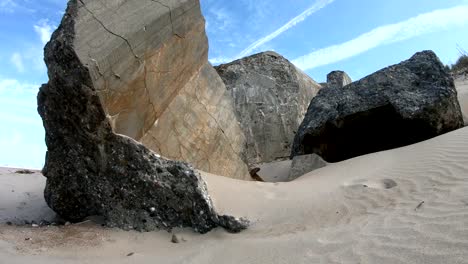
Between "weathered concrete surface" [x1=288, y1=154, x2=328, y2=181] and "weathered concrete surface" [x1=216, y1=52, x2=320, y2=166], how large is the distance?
265cm

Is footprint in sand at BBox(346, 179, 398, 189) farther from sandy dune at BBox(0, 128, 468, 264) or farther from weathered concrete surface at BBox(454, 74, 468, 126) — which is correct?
weathered concrete surface at BBox(454, 74, 468, 126)

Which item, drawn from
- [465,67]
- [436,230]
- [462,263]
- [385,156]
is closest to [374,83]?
[385,156]

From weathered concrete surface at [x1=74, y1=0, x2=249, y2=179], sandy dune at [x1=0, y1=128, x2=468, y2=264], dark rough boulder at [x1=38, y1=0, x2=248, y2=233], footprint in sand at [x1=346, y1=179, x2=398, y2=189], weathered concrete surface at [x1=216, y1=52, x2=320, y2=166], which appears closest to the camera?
sandy dune at [x1=0, y1=128, x2=468, y2=264]

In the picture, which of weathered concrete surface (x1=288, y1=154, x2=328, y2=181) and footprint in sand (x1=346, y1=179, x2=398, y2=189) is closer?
footprint in sand (x1=346, y1=179, x2=398, y2=189)

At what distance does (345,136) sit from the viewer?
6223mm

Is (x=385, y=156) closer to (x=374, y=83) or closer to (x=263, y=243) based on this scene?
(x=374, y=83)

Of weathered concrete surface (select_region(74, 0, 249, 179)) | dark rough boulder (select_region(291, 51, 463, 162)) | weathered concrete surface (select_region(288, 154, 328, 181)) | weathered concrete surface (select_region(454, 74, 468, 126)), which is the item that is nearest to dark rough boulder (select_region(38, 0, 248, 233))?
weathered concrete surface (select_region(74, 0, 249, 179))

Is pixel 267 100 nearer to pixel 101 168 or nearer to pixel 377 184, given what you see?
pixel 377 184

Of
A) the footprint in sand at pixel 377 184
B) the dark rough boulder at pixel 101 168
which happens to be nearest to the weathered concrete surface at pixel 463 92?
the footprint in sand at pixel 377 184

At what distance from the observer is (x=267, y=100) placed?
9078 millimetres

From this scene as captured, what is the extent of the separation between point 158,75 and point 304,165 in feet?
7.77

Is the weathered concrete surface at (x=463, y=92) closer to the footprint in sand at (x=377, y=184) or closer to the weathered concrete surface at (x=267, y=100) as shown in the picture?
the weathered concrete surface at (x=267, y=100)

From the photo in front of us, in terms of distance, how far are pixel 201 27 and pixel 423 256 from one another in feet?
11.8

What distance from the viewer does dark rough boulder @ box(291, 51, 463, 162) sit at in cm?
568
